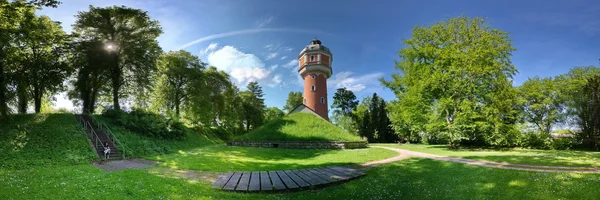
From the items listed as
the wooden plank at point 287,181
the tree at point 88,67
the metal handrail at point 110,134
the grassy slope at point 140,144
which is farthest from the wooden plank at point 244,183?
the tree at point 88,67

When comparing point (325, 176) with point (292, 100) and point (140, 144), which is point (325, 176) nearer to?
point (140, 144)

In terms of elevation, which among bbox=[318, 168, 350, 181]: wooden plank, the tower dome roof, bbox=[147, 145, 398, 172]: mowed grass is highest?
the tower dome roof

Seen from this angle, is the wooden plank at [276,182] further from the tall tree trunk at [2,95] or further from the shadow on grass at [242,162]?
the tall tree trunk at [2,95]

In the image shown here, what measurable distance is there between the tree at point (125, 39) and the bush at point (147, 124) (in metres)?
2.52

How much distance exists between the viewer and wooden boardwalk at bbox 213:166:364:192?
8539mm

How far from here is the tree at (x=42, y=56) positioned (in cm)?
2127

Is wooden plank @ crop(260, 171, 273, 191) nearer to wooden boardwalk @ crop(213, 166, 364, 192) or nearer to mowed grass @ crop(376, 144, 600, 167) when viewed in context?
wooden boardwalk @ crop(213, 166, 364, 192)

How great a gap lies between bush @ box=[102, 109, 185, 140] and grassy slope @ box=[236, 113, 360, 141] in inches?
277

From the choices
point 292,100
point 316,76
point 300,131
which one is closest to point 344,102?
point 292,100

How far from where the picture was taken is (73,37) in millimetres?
26234

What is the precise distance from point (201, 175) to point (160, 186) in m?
2.51

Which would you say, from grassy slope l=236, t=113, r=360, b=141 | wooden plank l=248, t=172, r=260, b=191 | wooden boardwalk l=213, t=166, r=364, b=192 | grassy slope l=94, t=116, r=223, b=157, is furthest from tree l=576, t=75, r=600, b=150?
grassy slope l=94, t=116, r=223, b=157

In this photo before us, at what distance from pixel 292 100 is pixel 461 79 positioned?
158 ft

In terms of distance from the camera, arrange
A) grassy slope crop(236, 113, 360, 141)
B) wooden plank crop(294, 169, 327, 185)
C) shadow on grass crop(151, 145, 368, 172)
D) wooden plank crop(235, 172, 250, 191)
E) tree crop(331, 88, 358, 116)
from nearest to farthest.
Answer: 1. wooden plank crop(235, 172, 250, 191)
2. wooden plank crop(294, 169, 327, 185)
3. shadow on grass crop(151, 145, 368, 172)
4. grassy slope crop(236, 113, 360, 141)
5. tree crop(331, 88, 358, 116)
